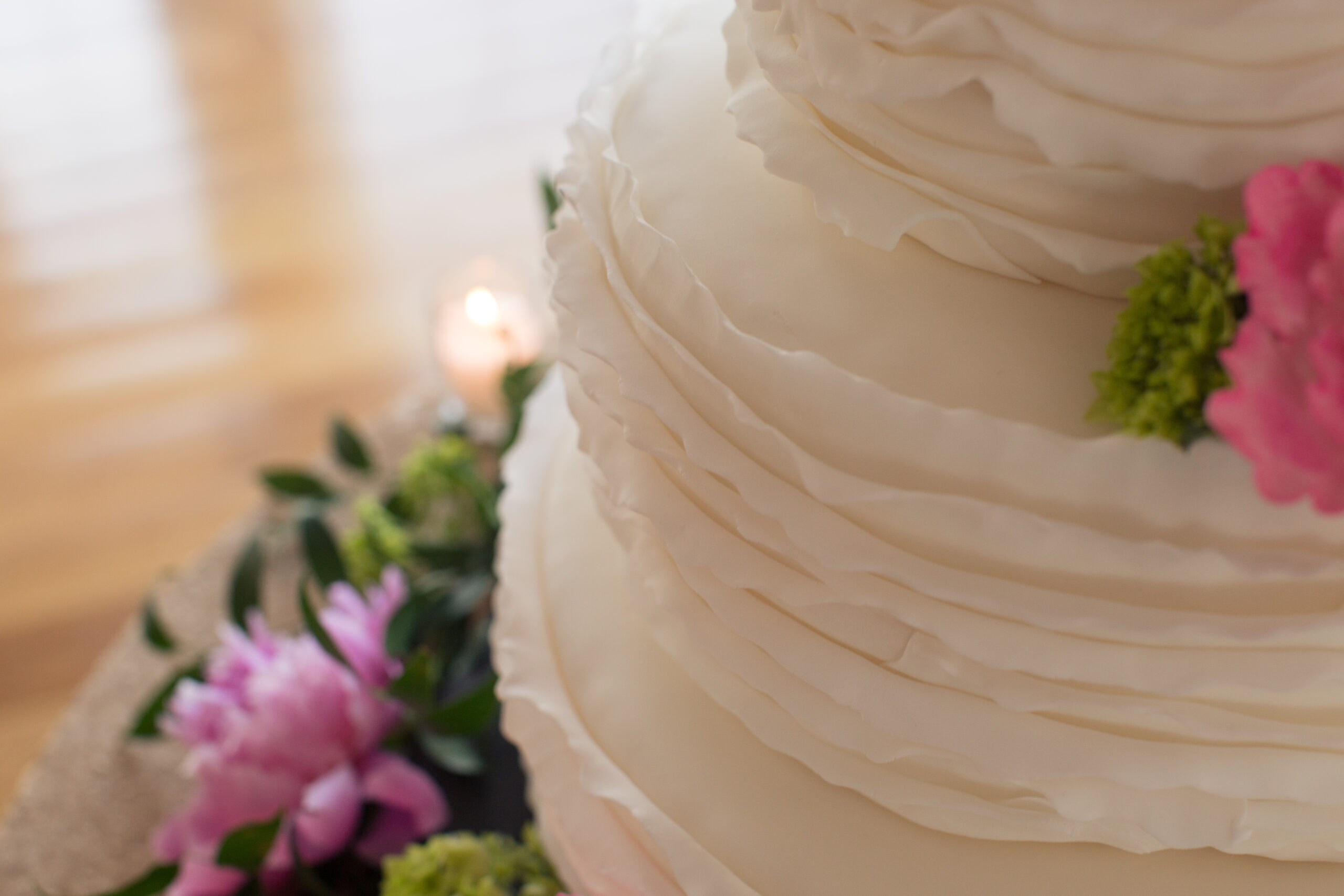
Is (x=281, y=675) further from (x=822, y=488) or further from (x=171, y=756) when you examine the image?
(x=822, y=488)

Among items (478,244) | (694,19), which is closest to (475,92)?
(478,244)

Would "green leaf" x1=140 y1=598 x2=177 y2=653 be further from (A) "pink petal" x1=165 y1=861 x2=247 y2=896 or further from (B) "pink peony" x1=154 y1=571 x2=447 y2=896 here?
(A) "pink petal" x1=165 y1=861 x2=247 y2=896

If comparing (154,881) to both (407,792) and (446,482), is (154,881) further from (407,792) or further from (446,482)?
(446,482)

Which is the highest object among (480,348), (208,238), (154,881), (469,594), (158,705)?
(208,238)

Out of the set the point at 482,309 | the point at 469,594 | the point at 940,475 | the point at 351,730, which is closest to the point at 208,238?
the point at 482,309

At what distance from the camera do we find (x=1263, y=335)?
1.04ft

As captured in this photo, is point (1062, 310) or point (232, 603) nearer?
point (1062, 310)

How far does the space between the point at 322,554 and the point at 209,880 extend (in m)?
0.31

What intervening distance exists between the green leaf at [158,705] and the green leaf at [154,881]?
198 millimetres

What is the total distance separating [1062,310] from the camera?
1.39 feet

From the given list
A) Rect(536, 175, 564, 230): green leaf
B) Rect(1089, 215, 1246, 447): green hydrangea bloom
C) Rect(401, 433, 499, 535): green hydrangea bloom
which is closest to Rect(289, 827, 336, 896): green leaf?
Rect(401, 433, 499, 535): green hydrangea bloom

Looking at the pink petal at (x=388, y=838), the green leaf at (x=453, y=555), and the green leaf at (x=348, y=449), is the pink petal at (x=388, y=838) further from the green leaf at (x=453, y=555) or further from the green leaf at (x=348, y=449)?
the green leaf at (x=348, y=449)

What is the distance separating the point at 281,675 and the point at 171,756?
1.15 feet

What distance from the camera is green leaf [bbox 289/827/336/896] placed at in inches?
32.3
